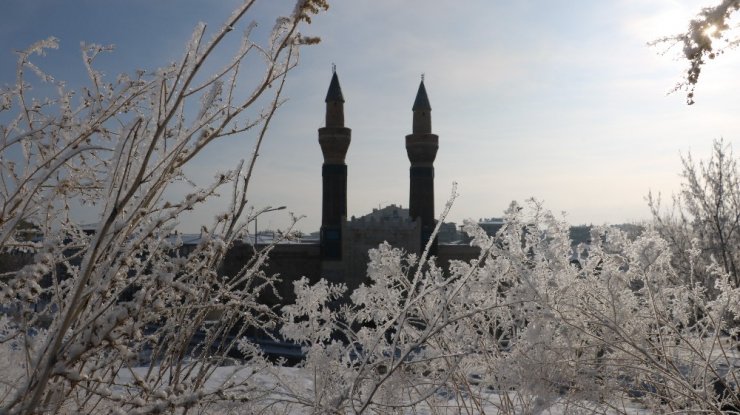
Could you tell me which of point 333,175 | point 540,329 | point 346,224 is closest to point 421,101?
point 333,175

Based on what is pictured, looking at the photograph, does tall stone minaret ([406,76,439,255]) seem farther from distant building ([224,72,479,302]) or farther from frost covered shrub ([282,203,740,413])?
frost covered shrub ([282,203,740,413])

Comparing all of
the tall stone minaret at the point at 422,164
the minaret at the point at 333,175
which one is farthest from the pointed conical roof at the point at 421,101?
the minaret at the point at 333,175

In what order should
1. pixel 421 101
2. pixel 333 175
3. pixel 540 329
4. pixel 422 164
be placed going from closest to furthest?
pixel 540 329 < pixel 333 175 < pixel 422 164 < pixel 421 101

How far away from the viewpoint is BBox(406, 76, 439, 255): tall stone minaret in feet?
94.9

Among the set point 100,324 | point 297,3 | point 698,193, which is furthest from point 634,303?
point 698,193

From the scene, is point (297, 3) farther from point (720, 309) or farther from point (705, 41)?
point (720, 309)

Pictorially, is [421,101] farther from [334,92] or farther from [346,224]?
[346,224]

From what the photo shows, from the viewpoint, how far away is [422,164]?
2917 centimetres

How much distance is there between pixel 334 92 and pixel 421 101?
417 centimetres

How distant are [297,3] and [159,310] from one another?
2.15 feet

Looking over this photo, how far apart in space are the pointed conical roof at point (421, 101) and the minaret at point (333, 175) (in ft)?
11.2

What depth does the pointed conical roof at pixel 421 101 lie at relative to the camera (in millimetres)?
29562

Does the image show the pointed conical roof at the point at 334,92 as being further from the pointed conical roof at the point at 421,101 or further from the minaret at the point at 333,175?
the pointed conical roof at the point at 421,101

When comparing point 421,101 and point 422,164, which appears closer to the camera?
point 422,164
